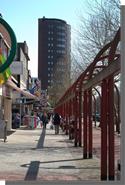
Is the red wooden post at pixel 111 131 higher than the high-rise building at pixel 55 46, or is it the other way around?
the high-rise building at pixel 55 46

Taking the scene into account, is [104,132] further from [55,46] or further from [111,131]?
[55,46]

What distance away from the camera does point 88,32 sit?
1341 inches

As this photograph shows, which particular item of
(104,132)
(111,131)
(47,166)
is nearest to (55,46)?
(47,166)

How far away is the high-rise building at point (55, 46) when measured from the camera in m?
77.6

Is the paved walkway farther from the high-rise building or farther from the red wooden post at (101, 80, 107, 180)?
the high-rise building

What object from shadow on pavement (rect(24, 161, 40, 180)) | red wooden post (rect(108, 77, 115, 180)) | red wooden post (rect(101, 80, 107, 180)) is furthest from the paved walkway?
red wooden post (rect(108, 77, 115, 180))

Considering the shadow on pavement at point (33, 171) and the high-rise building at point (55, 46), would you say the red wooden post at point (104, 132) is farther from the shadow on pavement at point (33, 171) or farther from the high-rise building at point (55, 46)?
the high-rise building at point (55, 46)

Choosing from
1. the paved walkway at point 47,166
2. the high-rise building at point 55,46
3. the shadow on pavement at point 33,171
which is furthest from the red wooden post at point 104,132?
the high-rise building at point 55,46

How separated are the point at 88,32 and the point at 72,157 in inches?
647

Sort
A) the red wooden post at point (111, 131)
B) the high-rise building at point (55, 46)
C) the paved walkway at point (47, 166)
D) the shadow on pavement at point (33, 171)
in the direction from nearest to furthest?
1. the red wooden post at point (111, 131)
2. the shadow on pavement at point (33, 171)
3. the paved walkway at point (47, 166)
4. the high-rise building at point (55, 46)

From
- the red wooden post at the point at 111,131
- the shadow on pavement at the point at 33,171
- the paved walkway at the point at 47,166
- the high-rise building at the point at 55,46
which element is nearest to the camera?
the red wooden post at the point at 111,131

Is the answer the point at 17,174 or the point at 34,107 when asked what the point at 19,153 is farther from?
the point at 34,107

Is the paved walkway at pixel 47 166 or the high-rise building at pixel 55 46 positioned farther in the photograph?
the high-rise building at pixel 55 46

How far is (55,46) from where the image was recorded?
9775 cm
